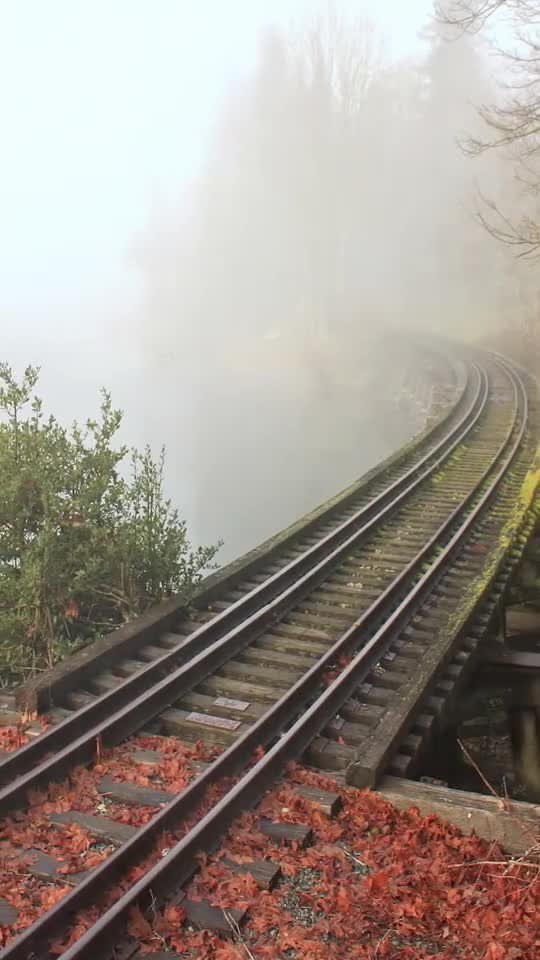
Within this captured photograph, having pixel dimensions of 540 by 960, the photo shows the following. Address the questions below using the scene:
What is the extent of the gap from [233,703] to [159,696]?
61cm

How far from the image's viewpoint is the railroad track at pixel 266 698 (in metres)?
4.46

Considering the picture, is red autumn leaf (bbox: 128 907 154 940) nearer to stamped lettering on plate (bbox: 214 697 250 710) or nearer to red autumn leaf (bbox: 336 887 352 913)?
red autumn leaf (bbox: 336 887 352 913)

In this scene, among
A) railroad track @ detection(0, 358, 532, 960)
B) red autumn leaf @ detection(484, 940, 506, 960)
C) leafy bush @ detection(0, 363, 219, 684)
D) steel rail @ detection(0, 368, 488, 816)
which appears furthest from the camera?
leafy bush @ detection(0, 363, 219, 684)

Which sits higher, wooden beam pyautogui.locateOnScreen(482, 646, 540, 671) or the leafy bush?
the leafy bush

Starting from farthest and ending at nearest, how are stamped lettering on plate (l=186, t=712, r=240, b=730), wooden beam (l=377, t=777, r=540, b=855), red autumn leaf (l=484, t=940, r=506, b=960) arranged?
1. stamped lettering on plate (l=186, t=712, r=240, b=730)
2. wooden beam (l=377, t=777, r=540, b=855)
3. red autumn leaf (l=484, t=940, r=506, b=960)

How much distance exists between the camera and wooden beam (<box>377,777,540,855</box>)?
4602 mm

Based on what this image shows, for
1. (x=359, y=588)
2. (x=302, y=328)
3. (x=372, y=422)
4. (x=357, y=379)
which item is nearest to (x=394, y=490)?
(x=359, y=588)

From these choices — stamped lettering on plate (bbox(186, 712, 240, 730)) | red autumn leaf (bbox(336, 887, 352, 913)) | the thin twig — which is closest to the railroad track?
stamped lettering on plate (bbox(186, 712, 240, 730))

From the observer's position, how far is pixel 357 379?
123 feet

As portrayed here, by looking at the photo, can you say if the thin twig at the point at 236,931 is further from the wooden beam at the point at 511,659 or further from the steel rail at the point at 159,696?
the wooden beam at the point at 511,659

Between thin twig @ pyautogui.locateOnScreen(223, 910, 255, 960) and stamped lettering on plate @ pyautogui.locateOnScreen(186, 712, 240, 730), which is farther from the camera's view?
stamped lettering on plate @ pyautogui.locateOnScreen(186, 712, 240, 730)

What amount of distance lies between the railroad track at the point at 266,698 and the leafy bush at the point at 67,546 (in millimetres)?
866

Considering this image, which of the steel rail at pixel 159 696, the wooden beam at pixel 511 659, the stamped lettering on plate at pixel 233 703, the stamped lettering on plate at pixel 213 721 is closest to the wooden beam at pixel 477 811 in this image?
the stamped lettering on plate at pixel 213 721

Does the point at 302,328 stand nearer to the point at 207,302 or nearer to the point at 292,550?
the point at 207,302
